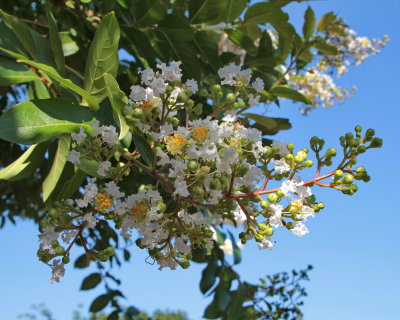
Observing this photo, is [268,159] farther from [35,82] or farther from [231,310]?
[231,310]

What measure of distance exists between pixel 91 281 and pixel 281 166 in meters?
1.90

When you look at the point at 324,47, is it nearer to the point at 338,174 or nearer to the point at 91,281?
the point at 338,174

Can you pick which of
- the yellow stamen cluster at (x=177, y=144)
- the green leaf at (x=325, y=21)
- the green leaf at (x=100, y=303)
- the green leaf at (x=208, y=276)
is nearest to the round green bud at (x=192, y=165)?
the yellow stamen cluster at (x=177, y=144)

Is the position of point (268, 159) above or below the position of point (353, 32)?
below

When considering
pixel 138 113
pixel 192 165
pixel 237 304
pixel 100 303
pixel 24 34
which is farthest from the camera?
pixel 100 303

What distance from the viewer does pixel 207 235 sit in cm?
104

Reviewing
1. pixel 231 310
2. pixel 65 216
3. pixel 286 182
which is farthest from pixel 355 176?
pixel 231 310

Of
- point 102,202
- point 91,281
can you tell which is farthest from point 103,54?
point 91,281

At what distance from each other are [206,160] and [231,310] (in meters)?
1.62

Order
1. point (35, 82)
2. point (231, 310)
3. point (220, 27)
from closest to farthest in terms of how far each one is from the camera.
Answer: point (35, 82) < point (220, 27) < point (231, 310)

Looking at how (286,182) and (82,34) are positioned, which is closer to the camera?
(286,182)

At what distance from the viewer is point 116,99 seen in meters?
1.04

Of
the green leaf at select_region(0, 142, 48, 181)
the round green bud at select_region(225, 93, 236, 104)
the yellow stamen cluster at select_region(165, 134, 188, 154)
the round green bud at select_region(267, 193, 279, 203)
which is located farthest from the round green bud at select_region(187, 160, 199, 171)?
the green leaf at select_region(0, 142, 48, 181)

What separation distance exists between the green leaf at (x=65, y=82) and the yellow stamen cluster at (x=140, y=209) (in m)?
0.28
